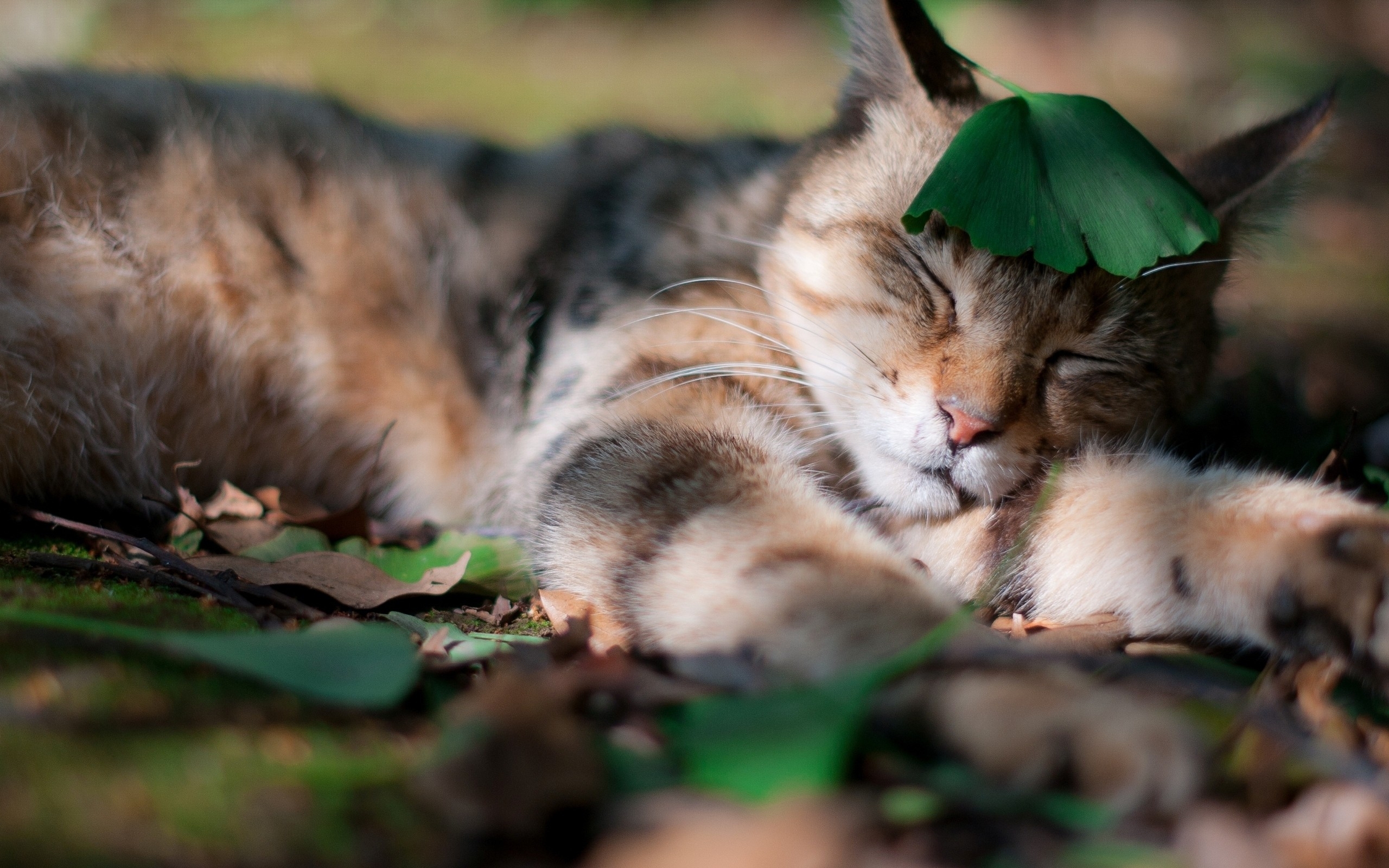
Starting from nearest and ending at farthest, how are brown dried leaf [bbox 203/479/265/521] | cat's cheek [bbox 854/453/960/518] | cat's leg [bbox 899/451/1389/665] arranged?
cat's leg [bbox 899/451/1389/665] < cat's cheek [bbox 854/453/960/518] < brown dried leaf [bbox 203/479/265/521]

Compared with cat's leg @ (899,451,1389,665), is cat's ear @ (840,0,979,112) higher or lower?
higher

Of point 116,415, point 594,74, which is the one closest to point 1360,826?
point 116,415

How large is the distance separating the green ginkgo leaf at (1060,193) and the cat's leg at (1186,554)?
0.38 meters

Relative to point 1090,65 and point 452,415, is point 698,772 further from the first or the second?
point 1090,65

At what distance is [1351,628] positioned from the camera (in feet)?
4.20

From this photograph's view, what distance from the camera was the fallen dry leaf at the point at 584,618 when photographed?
56.8 inches

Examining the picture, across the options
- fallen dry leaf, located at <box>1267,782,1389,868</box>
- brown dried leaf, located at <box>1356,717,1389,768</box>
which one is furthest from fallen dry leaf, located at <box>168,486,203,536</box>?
brown dried leaf, located at <box>1356,717,1389,768</box>

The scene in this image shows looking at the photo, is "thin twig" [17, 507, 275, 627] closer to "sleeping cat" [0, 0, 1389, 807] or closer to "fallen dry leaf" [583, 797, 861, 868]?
"sleeping cat" [0, 0, 1389, 807]

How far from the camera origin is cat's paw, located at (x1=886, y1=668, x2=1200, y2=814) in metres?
0.96

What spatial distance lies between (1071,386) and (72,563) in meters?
1.78

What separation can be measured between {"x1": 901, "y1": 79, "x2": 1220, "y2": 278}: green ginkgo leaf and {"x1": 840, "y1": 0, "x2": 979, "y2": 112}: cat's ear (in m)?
0.31

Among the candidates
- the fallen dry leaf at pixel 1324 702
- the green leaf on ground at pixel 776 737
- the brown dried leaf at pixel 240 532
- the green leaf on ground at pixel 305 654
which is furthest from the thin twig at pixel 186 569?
the fallen dry leaf at pixel 1324 702

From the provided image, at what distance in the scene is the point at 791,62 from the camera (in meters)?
6.49

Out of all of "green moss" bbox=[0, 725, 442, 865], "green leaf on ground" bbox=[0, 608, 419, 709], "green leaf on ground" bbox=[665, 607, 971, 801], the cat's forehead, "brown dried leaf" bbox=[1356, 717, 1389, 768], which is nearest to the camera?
"green moss" bbox=[0, 725, 442, 865]
